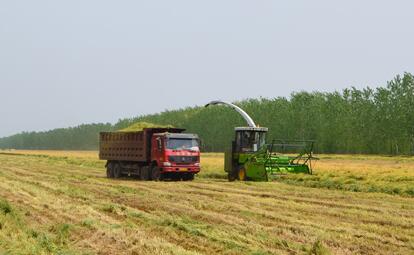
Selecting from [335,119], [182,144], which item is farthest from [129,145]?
[335,119]

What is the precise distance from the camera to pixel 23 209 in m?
14.3

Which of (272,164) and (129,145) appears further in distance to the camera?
(129,145)

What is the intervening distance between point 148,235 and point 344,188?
13.6 metres

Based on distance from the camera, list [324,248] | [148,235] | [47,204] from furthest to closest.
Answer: [47,204] → [148,235] → [324,248]

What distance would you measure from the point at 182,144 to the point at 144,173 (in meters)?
2.59

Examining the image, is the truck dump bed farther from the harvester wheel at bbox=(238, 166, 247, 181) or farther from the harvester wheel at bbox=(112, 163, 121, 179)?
the harvester wheel at bbox=(238, 166, 247, 181)

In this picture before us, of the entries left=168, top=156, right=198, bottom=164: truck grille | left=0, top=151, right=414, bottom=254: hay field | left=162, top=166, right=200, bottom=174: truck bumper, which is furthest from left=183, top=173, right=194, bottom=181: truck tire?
left=0, top=151, right=414, bottom=254: hay field

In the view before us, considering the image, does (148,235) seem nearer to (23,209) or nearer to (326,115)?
(23,209)

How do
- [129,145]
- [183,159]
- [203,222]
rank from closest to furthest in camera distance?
1. [203,222]
2. [183,159]
3. [129,145]

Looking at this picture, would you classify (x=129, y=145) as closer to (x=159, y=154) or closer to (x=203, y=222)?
(x=159, y=154)

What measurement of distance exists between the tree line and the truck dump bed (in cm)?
4669

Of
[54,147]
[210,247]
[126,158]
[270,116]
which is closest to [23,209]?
[210,247]

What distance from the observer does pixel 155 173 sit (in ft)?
89.8

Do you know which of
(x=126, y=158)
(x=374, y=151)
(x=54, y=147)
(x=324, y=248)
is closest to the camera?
(x=324, y=248)
